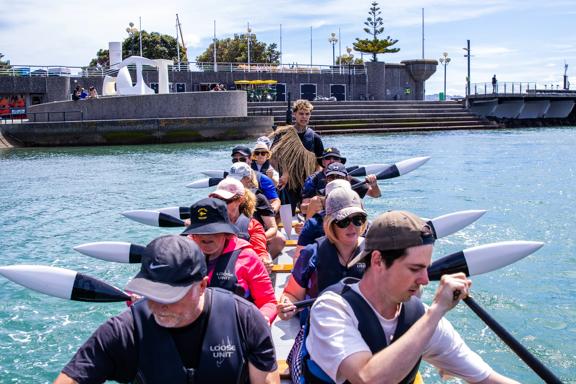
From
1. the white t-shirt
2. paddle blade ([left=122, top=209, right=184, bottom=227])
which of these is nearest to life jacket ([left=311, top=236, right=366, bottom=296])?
the white t-shirt

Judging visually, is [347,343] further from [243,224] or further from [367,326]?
[243,224]

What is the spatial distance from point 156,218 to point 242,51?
62.0 m

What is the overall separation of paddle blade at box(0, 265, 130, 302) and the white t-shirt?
5.14ft

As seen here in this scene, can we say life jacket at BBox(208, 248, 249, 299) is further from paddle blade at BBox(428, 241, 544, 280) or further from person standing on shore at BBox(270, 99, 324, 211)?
person standing on shore at BBox(270, 99, 324, 211)

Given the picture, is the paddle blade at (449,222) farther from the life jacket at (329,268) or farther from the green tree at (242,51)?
the green tree at (242,51)

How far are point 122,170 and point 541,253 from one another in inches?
548

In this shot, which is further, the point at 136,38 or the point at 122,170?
the point at 136,38

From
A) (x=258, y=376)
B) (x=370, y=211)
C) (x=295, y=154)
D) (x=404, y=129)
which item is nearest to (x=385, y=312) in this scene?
(x=258, y=376)

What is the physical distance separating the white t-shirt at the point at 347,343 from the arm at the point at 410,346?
84mm

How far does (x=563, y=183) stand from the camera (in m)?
15.7

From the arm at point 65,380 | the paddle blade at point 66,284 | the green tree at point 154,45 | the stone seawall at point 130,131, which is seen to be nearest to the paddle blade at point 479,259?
the paddle blade at point 66,284

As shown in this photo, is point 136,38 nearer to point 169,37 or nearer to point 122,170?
point 169,37

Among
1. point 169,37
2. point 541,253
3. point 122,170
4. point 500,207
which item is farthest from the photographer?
point 169,37

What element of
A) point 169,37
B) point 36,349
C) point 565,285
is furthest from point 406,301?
point 169,37
